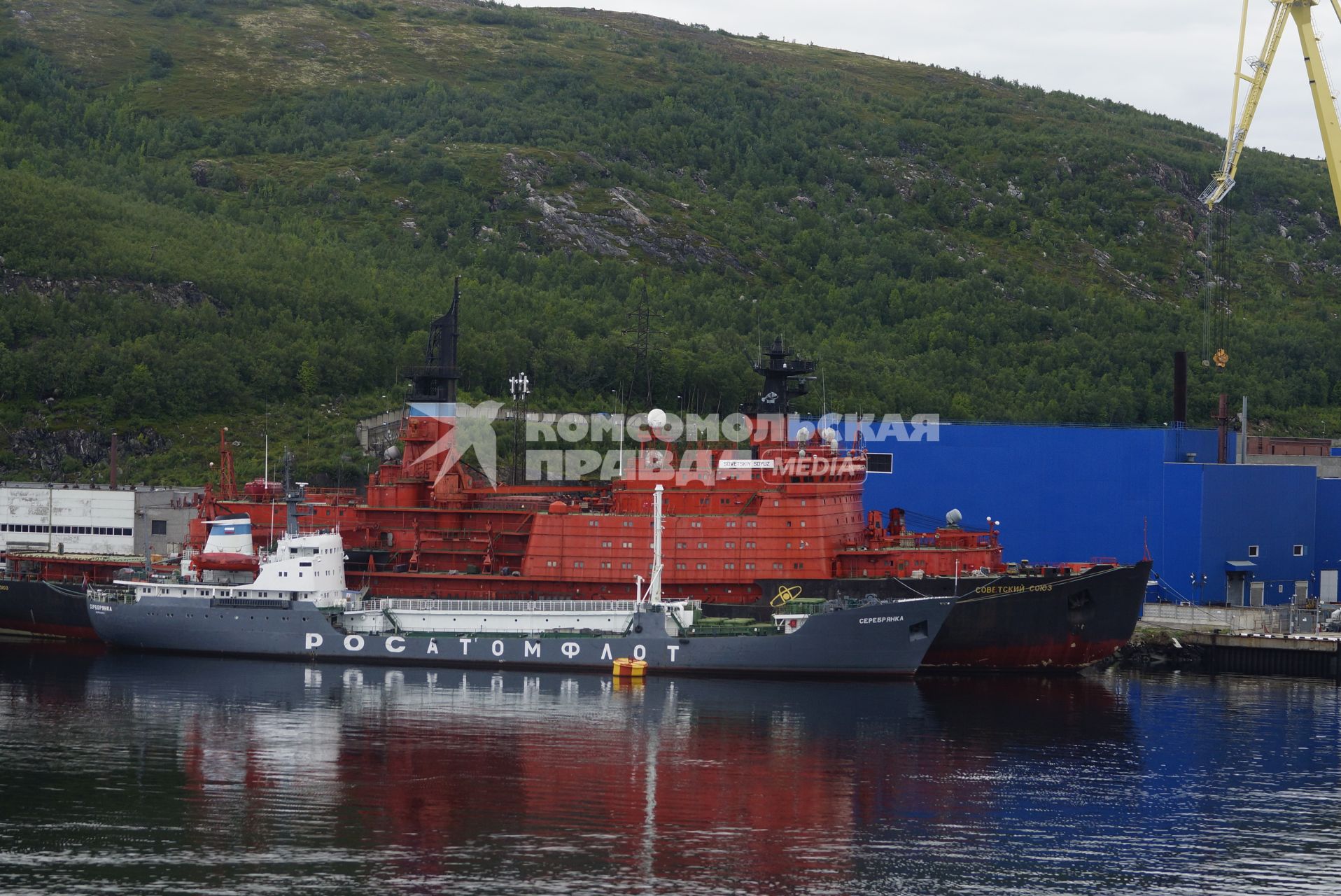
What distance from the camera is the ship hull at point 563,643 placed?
5428 centimetres

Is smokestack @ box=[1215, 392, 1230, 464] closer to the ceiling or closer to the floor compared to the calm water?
closer to the ceiling

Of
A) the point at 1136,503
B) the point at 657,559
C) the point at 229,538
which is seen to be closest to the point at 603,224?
the point at 1136,503

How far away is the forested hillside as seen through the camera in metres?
99.9

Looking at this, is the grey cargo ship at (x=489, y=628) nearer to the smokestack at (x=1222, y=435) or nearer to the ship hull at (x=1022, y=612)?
the ship hull at (x=1022, y=612)

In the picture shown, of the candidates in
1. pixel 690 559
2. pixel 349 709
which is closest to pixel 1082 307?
pixel 690 559

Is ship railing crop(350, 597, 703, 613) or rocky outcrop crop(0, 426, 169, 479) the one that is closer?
ship railing crop(350, 597, 703, 613)

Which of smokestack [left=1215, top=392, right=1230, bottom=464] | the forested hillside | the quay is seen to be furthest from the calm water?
the forested hillside

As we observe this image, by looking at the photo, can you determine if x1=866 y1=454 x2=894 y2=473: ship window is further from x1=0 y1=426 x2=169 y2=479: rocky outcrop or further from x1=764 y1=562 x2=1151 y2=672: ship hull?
x1=0 y1=426 x2=169 y2=479: rocky outcrop

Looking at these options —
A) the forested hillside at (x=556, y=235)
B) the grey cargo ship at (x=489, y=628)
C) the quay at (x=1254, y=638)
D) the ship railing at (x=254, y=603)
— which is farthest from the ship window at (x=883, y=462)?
the forested hillside at (x=556, y=235)

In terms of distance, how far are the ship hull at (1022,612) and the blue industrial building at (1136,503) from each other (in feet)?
32.5

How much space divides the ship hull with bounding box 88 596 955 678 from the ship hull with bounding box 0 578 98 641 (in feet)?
6.10

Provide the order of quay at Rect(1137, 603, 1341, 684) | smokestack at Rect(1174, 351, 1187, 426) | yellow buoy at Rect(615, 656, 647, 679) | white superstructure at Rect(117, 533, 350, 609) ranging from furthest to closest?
1. smokestack at Rect(1174, 351, 1187, 426)
2. quay at Rect(1137, 603, 1341, 684)
3. white superstructure at Rect(117, 533, 350, 609)
4. yellow buoy at Rect(615, 656, 647, 679)

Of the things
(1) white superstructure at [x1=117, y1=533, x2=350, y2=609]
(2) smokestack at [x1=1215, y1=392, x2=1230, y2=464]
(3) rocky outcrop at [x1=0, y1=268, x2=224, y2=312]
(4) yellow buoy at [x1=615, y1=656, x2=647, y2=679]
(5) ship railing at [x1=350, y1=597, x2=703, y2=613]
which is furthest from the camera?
(3) rocky outcrop at [x1=0, y1=268, x2=224, y2=312]

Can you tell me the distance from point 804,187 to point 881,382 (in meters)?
52.7
